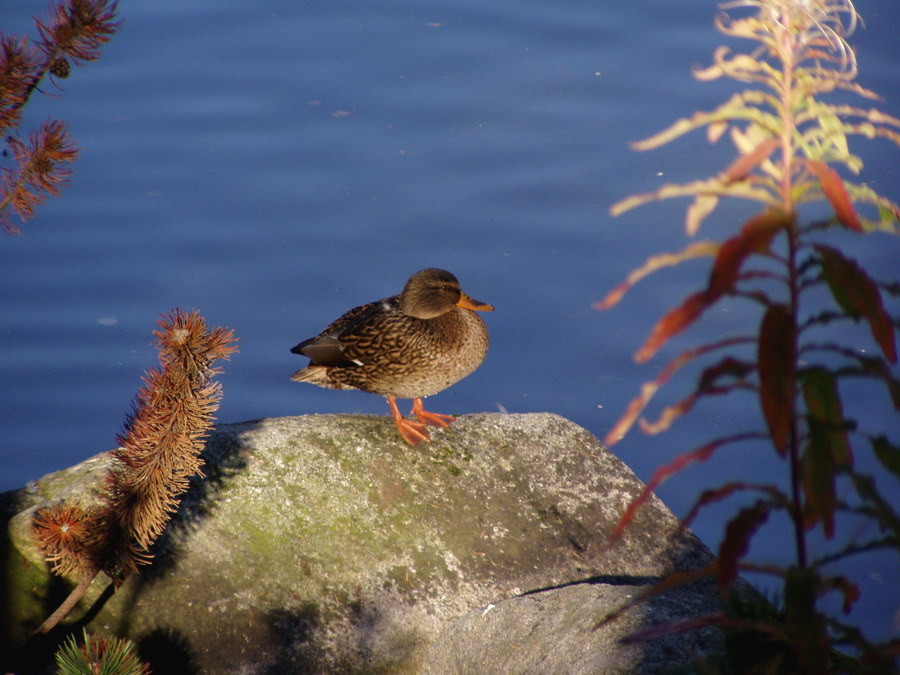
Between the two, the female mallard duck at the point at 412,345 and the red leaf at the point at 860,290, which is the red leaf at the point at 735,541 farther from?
the female mallard duck at the point at 412,345

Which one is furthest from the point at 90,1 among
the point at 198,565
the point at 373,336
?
the point at 373,336

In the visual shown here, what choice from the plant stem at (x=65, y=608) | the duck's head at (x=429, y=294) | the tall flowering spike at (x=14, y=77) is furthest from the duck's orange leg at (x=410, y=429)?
the tall flowering spike at (x=14, y=77)

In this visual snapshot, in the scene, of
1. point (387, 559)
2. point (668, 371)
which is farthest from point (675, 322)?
point (387, 559)

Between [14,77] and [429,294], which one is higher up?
[14,77]

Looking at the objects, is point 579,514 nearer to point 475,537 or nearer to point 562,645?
point 475,537

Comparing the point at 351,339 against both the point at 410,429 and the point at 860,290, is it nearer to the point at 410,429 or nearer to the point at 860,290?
the point at 410,429

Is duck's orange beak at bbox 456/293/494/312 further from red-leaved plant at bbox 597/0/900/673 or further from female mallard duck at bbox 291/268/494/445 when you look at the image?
red-leaved plant at bbox 597/0/900/673

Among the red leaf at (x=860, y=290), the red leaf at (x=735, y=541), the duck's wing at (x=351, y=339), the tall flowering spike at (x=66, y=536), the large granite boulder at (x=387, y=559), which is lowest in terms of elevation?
the large granite boulder at (x=387, y=559)

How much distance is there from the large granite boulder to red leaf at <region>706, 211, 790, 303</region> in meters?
1.39

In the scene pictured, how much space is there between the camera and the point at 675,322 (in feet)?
4.21

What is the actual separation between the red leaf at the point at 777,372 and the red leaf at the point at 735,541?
13 cm

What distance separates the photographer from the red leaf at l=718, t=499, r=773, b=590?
53.7 inches

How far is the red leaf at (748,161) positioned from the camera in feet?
4.26

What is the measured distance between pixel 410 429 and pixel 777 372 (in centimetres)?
248
